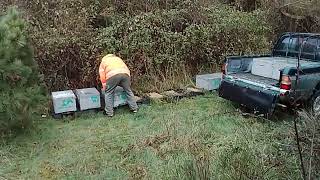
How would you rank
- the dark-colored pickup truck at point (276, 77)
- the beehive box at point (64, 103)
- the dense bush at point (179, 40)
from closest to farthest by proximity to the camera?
the dark-colored pickup truck at point (276, 77), the beehive box at point (64, 103), the dense bush at point (179, 40)

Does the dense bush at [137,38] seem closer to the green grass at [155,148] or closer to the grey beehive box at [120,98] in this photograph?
the grey beehive box at [120,98]

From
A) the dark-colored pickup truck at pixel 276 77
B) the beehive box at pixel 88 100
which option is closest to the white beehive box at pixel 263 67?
the dark-colored pickup truck at pixel 276 77

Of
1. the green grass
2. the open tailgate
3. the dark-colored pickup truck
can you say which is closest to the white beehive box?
the dark-colored pickup truck

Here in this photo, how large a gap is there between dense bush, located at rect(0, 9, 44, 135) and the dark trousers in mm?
1723

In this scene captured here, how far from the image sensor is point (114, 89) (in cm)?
855

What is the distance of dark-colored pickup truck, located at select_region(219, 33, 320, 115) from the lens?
719 centimetres

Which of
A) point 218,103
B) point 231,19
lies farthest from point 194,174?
point 231,19

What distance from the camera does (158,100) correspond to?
9156 mm

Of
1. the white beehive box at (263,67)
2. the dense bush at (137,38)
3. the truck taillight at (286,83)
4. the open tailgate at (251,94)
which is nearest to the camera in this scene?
the truck taillight at (286,83)

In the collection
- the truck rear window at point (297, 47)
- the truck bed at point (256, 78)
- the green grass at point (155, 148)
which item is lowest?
the green grass at point (155, 148)

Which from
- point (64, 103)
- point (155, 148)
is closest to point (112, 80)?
point (64, 103)

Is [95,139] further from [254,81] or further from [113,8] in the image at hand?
[113,8]

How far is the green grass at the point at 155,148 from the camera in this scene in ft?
12.1

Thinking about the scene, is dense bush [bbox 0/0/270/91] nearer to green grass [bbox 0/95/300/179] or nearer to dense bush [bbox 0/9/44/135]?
green grass [bbox 0/95/300/179]
